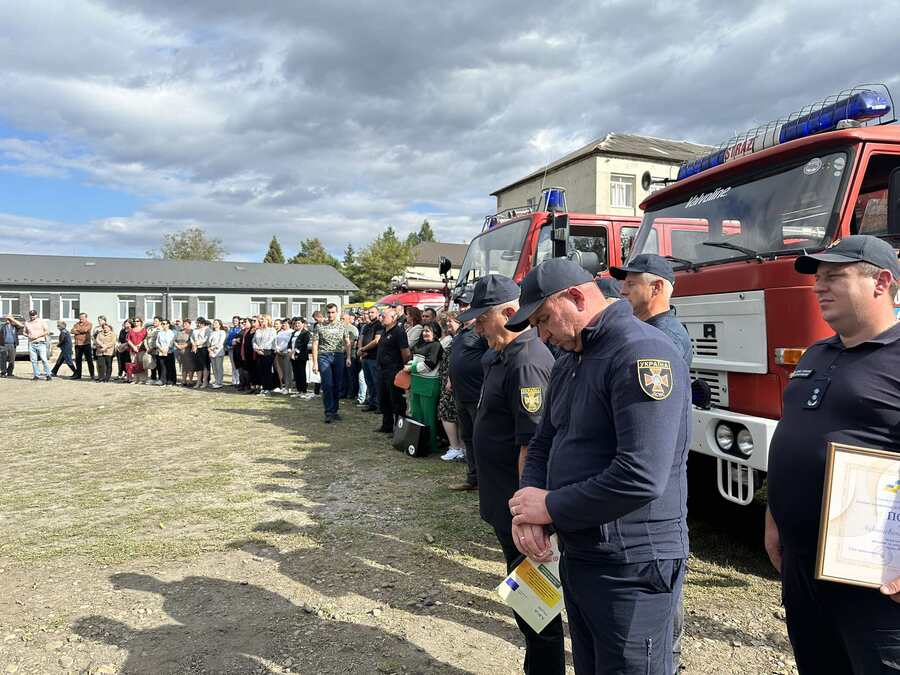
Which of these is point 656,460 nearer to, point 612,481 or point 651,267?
point 612,481

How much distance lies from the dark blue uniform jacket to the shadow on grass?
179 centimetres

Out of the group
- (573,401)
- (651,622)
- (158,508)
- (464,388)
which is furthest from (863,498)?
(158,508)

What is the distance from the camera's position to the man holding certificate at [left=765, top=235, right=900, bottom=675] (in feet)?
5.68

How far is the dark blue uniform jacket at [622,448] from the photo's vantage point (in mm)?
1822

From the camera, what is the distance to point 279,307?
4525 cm

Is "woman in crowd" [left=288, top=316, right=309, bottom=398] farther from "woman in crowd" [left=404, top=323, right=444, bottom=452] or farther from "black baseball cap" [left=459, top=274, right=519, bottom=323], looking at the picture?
"black baseball cap" [left=459, top=274, right=519, bottom=323]

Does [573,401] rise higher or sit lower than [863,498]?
higher

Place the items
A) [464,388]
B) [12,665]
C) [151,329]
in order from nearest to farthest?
[12,665]
[464,388]
[151,329]

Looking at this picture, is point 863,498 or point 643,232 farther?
point 643,232

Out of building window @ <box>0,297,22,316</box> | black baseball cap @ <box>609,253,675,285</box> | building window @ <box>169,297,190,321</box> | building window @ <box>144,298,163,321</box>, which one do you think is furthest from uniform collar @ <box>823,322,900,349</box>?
building window @ <box>0,297,22,316</box>

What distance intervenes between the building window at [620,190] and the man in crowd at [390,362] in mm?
22766

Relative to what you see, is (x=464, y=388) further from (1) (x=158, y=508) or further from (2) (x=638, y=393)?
(1) (x=158, y=508)

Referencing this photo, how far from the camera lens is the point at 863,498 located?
1738mm

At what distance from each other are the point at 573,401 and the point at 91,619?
11.4ft
